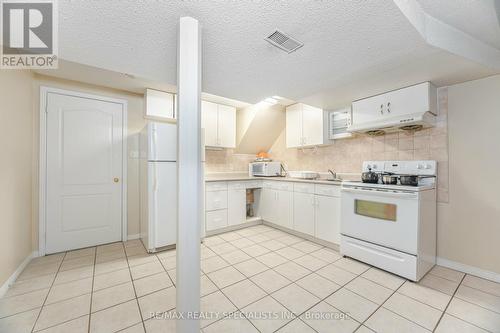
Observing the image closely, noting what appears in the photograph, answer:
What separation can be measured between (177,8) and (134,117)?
241 centimetres

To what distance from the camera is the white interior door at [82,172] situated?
2625mm

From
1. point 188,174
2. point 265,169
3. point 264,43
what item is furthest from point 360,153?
point 188,174

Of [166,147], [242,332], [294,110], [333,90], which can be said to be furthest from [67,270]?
[294,110]

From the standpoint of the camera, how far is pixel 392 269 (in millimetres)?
2137

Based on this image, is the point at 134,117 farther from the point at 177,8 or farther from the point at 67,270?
the point at 177,8

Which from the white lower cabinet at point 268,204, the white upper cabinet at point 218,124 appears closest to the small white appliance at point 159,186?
the white upper cabinet at point 218,124

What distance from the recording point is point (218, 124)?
3789mm

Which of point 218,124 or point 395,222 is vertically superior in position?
point 218,124

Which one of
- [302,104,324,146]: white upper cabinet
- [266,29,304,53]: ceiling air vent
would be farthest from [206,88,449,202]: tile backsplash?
[266,29,304,53]: ceiling air vent

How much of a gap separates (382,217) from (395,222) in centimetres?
13

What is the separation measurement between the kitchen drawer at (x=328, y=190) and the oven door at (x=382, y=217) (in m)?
0.17

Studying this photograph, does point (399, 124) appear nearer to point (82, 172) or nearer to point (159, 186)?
point (159, 186)

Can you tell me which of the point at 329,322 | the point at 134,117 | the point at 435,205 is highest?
the point at 134,117

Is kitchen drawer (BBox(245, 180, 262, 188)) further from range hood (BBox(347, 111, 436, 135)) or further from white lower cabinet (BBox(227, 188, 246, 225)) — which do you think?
range hood (BBox(347, 111, 436, 135))
